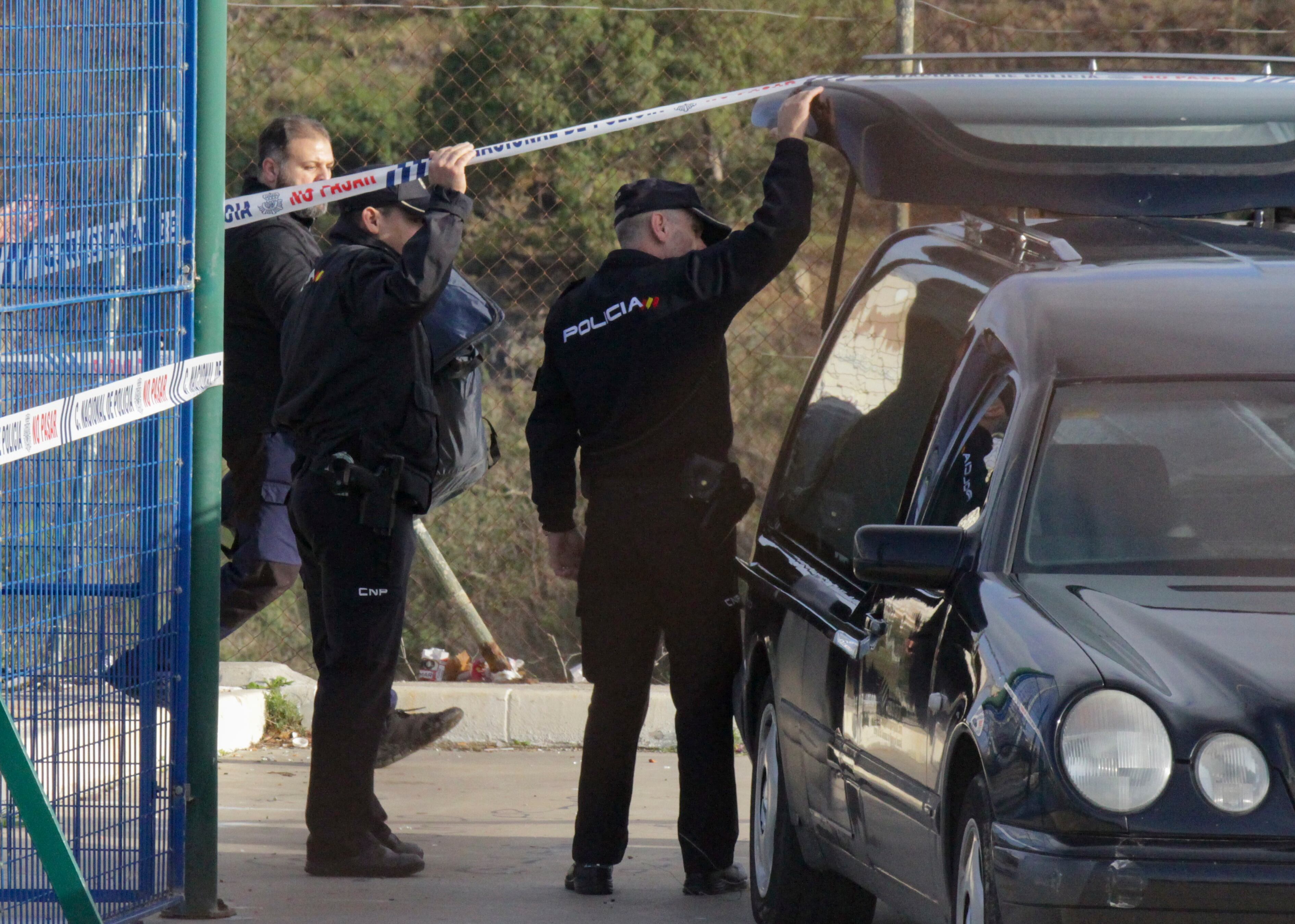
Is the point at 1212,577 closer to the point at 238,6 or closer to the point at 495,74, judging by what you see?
the point at 238,6

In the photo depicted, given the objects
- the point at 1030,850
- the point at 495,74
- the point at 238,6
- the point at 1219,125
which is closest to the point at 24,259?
the point at 1030,850

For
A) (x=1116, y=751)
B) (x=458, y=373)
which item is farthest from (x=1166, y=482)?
(x=458, y=373)

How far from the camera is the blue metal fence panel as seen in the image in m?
4.06

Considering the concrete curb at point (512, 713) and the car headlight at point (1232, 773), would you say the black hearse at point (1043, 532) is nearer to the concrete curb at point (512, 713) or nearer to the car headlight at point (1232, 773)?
the car headlight at point (1232, 773)

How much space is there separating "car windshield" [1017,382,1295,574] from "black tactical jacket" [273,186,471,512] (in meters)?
2.13

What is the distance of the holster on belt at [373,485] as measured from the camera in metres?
5.16

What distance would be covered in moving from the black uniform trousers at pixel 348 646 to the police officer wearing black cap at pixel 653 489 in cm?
52

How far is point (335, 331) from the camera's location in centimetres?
525

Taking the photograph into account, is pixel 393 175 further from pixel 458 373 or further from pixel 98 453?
pixel 98 453

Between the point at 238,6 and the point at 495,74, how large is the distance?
154cm

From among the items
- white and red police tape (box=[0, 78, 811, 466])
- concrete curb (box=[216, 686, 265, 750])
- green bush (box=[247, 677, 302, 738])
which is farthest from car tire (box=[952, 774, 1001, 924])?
green bush (box=[247, 677, 302, 738])

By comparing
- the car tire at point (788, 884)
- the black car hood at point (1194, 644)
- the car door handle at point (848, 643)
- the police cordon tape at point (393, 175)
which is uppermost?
the police cordon tape at point (393, 175)

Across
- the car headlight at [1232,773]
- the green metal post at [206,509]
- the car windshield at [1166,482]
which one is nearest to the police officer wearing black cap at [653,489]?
the green metal post at [206,509]

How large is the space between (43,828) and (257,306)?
2.96 meters
